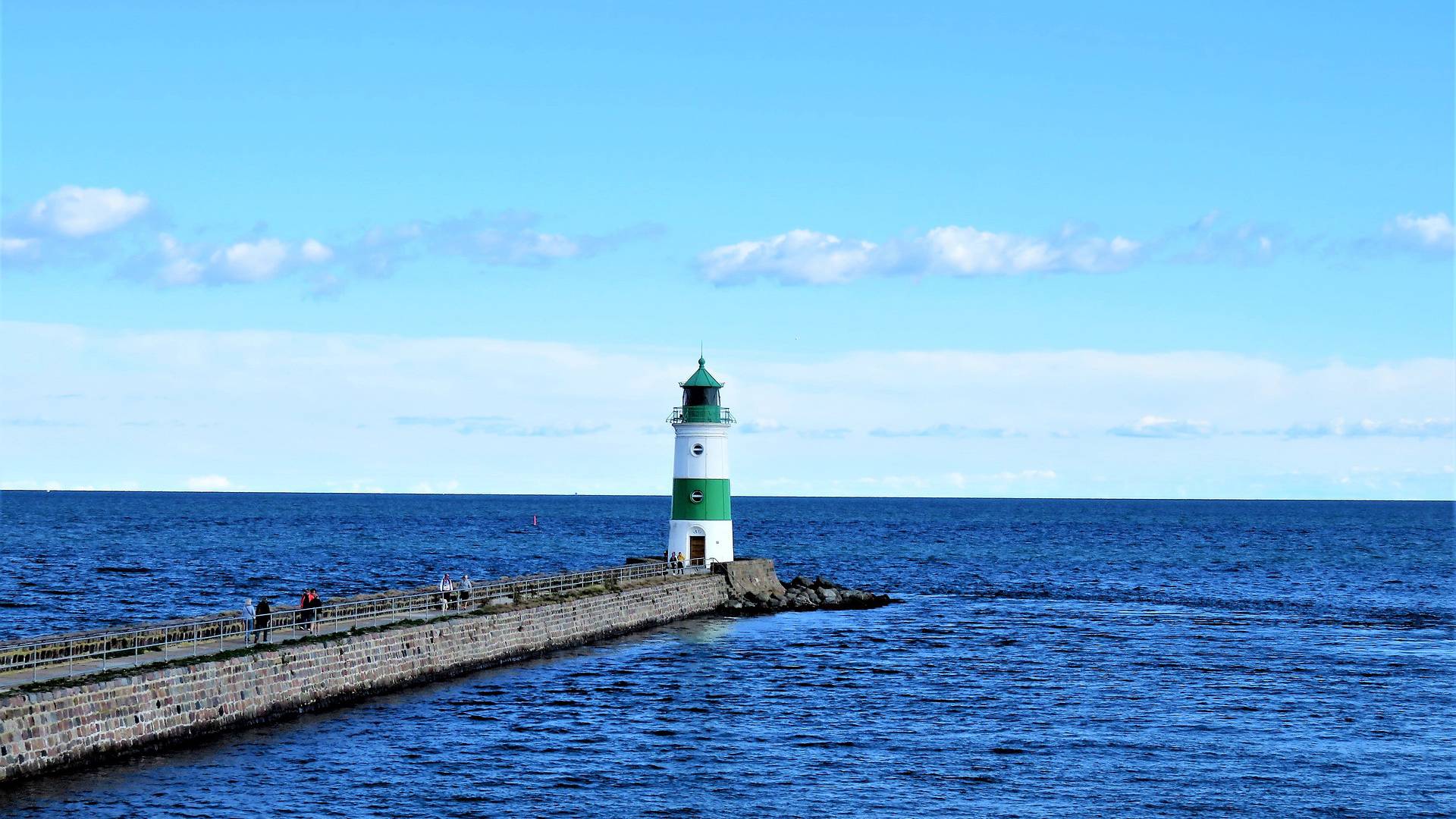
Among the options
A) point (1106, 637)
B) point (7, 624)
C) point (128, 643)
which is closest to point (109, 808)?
point (128, 643)

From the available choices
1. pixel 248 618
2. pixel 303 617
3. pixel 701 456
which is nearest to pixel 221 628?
pixel 248 618

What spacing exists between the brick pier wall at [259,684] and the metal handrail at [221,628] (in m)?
1.08

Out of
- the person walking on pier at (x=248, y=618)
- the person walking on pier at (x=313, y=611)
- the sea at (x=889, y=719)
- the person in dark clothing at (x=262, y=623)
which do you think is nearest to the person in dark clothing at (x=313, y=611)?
the person walking on pier at (x=313, y=611)

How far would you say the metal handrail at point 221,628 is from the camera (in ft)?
89.4

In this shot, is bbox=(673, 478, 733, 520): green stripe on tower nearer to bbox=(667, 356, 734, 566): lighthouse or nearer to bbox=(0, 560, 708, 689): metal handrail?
bbox=(667, 356, 734, 566): lighthouse

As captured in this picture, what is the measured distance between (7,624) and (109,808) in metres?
31.3

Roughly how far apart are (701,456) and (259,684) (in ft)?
91.4

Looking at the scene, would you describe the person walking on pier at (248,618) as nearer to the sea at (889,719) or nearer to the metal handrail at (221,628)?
the metal handrail at (221,628)

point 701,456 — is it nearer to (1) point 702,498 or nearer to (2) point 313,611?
(1) point 702,498

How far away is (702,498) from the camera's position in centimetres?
5588

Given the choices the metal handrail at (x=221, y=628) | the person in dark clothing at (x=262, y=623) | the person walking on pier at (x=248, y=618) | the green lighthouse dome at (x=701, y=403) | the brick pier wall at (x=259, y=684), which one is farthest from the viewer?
the green lighthouse dome at (x=701, y=403)

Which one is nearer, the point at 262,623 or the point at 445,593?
the point at 262,623

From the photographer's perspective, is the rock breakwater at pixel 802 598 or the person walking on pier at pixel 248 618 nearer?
the person walking on pier at pixel 248 618

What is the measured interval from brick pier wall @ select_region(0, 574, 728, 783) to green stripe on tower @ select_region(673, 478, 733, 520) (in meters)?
9.76
